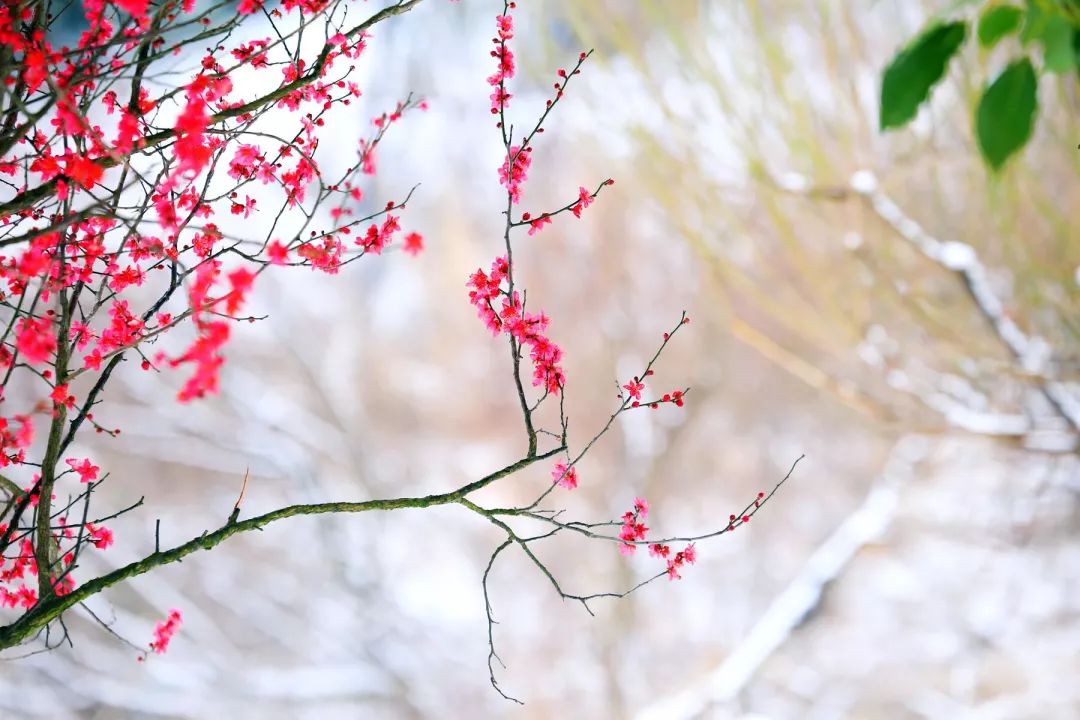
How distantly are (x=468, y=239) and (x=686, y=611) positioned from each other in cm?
206

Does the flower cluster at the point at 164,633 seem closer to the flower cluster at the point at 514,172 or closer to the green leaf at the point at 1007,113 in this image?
the flower cluster at the point at 514,172

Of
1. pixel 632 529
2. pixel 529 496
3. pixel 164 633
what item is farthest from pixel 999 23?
pixel 529 496

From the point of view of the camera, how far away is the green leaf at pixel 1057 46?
372 millimetres

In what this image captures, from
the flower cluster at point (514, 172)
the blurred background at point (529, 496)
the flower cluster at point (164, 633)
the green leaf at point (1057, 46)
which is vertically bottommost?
the flower cluster at point (164, 633)

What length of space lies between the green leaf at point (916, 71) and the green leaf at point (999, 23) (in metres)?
0.02

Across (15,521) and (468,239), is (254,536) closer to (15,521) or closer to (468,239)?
(468,239)

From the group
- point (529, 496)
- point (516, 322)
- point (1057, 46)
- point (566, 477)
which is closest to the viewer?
point (1057, 46)

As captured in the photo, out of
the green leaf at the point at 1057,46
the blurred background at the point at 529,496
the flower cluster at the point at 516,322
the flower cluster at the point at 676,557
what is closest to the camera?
the green leaf at the point at 1057,46

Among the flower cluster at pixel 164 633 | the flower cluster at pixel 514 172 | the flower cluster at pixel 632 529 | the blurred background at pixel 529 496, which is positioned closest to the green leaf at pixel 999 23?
the flower cluster at pixel 514 172

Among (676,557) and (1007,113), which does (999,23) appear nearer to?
(1007,113)

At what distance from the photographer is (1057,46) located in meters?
0.38

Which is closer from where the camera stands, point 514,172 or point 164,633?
point 514,172

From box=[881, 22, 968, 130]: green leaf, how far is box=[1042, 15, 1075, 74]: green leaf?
4 centimetres

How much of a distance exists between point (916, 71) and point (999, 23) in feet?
0.16
